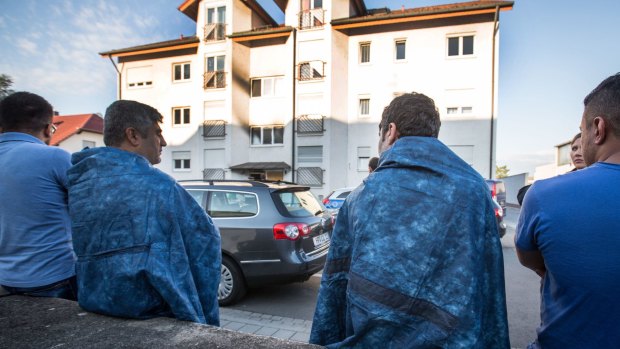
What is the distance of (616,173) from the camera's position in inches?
50.1

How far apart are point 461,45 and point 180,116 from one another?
18.6m

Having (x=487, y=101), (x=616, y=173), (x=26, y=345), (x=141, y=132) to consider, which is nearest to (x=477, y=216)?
(x=616, y=173)

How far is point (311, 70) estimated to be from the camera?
21.1 metres

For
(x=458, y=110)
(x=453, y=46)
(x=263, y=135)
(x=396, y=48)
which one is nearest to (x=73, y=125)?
(x=263, y=135)

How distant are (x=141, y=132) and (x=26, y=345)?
1010 millimetres

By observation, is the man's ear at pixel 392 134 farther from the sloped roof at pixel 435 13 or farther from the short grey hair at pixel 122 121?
the sloped roof at pixel 435 13

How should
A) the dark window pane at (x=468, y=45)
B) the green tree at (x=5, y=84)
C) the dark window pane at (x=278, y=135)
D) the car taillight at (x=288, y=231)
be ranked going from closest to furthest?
the car taillight at (x=288, y=231) → the green tree at (x=5, y=84) → the dark window pane at (x=468, y=45) → the dark window pane at (x=278, y=135)

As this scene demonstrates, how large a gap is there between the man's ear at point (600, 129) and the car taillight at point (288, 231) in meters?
3.98

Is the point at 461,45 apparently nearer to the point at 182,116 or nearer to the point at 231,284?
the point at 182,116

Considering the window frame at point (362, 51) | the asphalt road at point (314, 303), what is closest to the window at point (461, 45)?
the window frame at point (362, 51)

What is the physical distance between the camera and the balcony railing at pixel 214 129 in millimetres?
22531

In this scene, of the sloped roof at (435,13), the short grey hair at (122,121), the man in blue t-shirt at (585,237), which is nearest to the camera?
the man in blue t-shirt at (585,237)

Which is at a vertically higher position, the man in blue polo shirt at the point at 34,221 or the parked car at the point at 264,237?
the man in blue polo shirt at the point at 34,221

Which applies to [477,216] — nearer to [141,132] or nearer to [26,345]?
[141,132]
